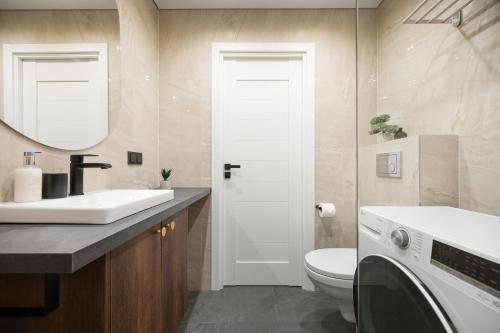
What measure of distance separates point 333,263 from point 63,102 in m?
1.61

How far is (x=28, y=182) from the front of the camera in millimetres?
836

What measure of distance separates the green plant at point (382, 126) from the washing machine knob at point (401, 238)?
3.33ft

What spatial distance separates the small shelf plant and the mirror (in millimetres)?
1664

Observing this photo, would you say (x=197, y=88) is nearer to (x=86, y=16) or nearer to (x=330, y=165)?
(x=86, y=16)

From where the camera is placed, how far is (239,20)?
6.59ft

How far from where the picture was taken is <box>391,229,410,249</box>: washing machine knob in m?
0.75

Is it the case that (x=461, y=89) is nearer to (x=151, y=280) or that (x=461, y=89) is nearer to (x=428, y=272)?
(x=428, y=272)

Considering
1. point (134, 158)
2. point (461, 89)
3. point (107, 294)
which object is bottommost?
point (107, 294)

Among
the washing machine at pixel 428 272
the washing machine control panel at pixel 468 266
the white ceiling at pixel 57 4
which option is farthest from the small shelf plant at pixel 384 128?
the white ceiling at pixel 57 4

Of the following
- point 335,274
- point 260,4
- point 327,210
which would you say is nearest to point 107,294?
point 335,274

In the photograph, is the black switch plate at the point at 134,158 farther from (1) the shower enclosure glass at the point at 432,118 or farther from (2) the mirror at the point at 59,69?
(1) the shower enclosure glass at the point at 432,118

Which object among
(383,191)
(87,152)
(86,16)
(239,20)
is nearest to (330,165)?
(383,191)

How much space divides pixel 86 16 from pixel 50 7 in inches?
6.8

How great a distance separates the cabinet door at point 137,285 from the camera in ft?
2.35
